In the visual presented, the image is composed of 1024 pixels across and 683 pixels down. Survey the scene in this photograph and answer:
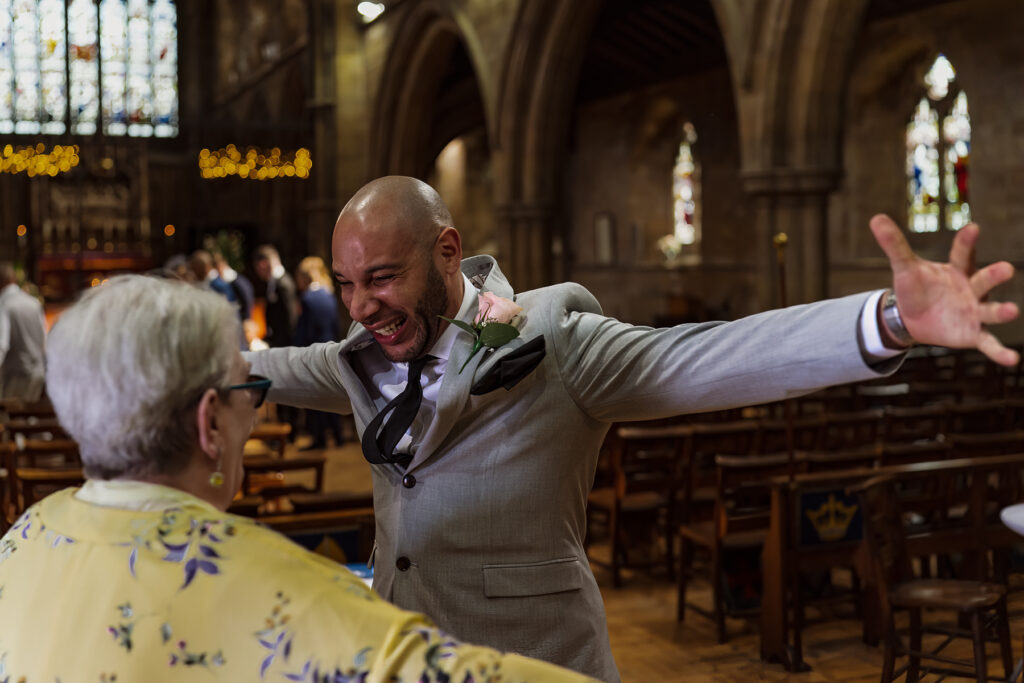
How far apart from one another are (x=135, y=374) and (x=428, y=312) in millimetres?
645

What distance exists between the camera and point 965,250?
1257mm

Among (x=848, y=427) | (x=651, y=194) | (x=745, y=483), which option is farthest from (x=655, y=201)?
(x=745, y=483)

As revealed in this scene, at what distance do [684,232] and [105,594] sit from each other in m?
17.2

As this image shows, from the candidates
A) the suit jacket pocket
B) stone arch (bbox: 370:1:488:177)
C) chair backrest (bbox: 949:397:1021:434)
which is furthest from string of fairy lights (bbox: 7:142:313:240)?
the suit jacket pocket

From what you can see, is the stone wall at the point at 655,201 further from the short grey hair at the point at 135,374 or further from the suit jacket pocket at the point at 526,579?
the short grey hair at the point at 135,374

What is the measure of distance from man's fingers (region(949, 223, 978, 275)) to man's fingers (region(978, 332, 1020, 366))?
0.27 feet

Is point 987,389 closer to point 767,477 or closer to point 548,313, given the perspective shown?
point 767,477

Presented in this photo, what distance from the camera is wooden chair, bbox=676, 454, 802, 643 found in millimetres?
4668

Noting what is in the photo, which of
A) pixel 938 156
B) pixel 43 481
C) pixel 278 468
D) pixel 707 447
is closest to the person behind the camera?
pixel 43 481

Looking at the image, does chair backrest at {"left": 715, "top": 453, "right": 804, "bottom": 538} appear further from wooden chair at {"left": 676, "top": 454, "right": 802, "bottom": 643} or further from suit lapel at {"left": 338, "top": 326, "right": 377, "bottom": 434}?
suit lapel at {"left": 338, "top": 326, "right": 377, "bottom": 434}

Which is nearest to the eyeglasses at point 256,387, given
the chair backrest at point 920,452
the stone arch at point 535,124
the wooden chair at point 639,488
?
the chair backrest at point 920,452

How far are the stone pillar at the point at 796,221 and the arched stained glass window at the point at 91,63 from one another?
17932 mm

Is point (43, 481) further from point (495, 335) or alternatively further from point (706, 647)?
point (495, 335)

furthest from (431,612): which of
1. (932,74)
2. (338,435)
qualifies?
(932,74)
